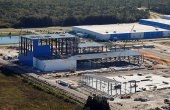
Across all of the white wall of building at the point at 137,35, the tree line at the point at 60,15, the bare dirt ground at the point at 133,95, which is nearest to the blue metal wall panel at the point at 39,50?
the bare dirt ground at the point at 133,95

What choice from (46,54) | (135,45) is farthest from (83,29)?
(46,54)

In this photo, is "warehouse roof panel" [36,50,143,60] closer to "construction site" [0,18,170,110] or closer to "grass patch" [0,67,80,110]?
"construction site" [0,18,170,110]

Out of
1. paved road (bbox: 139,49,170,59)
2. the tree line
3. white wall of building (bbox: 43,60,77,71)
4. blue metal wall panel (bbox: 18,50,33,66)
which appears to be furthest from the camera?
the tree line

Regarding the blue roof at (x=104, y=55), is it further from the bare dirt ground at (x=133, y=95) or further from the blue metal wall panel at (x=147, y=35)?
Answer: the blue metal wall panel at (x=147, y=35)

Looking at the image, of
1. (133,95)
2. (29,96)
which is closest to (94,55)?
(133,95)

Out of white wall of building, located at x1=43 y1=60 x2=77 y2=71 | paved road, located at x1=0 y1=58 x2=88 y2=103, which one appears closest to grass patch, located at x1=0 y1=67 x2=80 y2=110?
paved road, located at x1=0 y1=58 x2=88 y2=103

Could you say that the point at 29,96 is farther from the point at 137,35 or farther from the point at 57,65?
the point at 137,35
